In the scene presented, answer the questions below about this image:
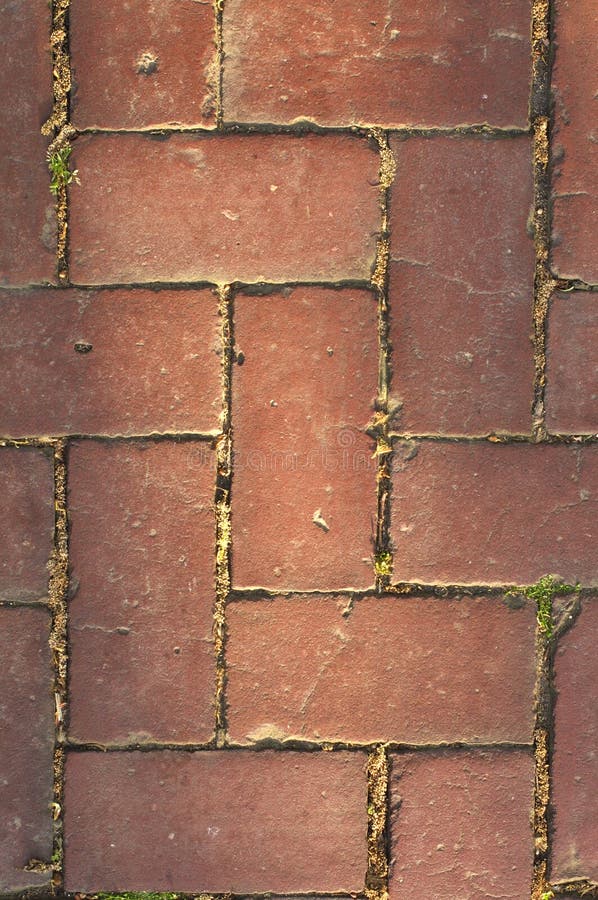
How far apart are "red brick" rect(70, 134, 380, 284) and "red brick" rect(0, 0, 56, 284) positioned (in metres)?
0.21

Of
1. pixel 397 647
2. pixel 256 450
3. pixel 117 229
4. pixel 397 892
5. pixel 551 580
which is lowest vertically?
pixel 397 892

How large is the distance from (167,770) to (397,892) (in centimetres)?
66

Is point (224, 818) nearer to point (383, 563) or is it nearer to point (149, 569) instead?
point (149, 569)

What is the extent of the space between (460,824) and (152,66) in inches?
81.2

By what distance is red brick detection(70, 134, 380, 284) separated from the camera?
1.82 m

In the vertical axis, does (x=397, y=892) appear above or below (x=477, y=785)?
below

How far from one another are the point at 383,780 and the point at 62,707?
0.84 metres

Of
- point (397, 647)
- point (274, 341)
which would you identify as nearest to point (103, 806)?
point (397, 647)

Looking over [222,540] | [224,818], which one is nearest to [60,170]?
[222,540]

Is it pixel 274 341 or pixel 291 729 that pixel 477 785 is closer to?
pixel 291 729

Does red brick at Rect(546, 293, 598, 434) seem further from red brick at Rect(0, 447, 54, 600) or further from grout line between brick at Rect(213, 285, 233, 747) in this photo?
red brick at Rect(0, 447, 54, 600)

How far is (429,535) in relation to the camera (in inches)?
72.4

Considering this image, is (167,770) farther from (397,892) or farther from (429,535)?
(429,535)

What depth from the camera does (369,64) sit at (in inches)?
71.9
